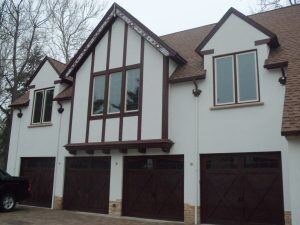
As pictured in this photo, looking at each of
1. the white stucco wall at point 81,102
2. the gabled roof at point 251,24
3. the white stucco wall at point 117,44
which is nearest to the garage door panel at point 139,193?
the white stucco wall at point 81,102

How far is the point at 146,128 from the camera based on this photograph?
14.7 metres

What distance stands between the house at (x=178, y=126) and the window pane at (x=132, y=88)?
0.16 ft

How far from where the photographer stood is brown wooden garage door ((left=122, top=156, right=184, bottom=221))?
14227 millimetres

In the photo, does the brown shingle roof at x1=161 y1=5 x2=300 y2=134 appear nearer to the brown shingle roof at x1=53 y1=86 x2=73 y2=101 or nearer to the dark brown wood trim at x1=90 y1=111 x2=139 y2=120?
the dark brown wood trim at x1=90 y1=111 x2=139 y2=120

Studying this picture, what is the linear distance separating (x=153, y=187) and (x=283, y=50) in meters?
7.46

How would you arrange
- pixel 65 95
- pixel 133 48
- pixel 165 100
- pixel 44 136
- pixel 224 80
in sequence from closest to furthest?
pixel 224 80
pixel 165 100
pixel 133 48
pixel 65 95
pixel 44 136

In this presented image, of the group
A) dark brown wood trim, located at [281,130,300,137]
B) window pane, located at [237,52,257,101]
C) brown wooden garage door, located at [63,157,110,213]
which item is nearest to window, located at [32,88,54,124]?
brown wooden garage door, located at [63,157,110,213]

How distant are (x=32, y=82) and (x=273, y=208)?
14199 mm

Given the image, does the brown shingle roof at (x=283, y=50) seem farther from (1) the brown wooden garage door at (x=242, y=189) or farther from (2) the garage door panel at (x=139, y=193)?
(2) the garage door panel at (x=139, y=193)

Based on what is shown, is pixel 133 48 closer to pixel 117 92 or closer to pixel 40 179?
pixel 117 92

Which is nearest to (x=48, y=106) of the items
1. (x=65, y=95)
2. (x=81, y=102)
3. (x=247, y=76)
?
(x=65, y=95)

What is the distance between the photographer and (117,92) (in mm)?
16203

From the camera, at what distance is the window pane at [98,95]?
16.5 m

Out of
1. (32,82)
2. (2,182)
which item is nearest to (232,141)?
(2,182)
